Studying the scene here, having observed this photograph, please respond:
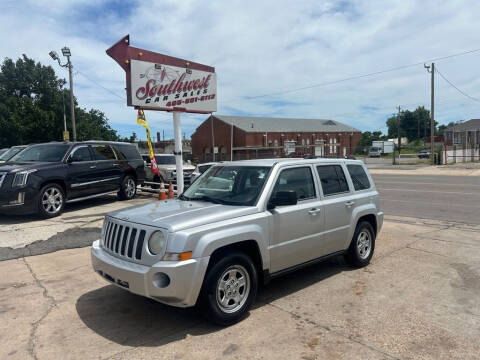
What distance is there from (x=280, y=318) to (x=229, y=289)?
0.66 m

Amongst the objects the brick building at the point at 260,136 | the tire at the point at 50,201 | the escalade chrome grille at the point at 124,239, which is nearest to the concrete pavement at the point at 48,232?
the tire at the point at 50,201

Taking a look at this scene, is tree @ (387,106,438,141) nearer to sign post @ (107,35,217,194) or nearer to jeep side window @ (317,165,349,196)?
sign post @ (107,35,217,194)

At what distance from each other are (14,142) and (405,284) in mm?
47415

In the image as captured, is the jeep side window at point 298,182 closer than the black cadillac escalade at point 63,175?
Yes

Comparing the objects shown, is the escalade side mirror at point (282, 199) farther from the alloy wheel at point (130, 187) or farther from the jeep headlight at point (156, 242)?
the alloy wheel at point (130, 187)

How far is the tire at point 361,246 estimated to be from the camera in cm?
555

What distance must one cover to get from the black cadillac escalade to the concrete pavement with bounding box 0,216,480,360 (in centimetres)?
318

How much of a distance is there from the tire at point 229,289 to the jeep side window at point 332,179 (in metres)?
1.75

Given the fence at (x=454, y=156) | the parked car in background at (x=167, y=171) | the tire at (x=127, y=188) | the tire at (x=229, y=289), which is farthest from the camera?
the fence at (x=454, y=156)

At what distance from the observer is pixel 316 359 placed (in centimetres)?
324

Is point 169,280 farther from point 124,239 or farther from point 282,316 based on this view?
point 282,316

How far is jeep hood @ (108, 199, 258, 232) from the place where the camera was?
3689 mm

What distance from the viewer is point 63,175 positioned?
9.70m

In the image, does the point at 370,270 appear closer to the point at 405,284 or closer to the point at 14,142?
the point at 405,284
